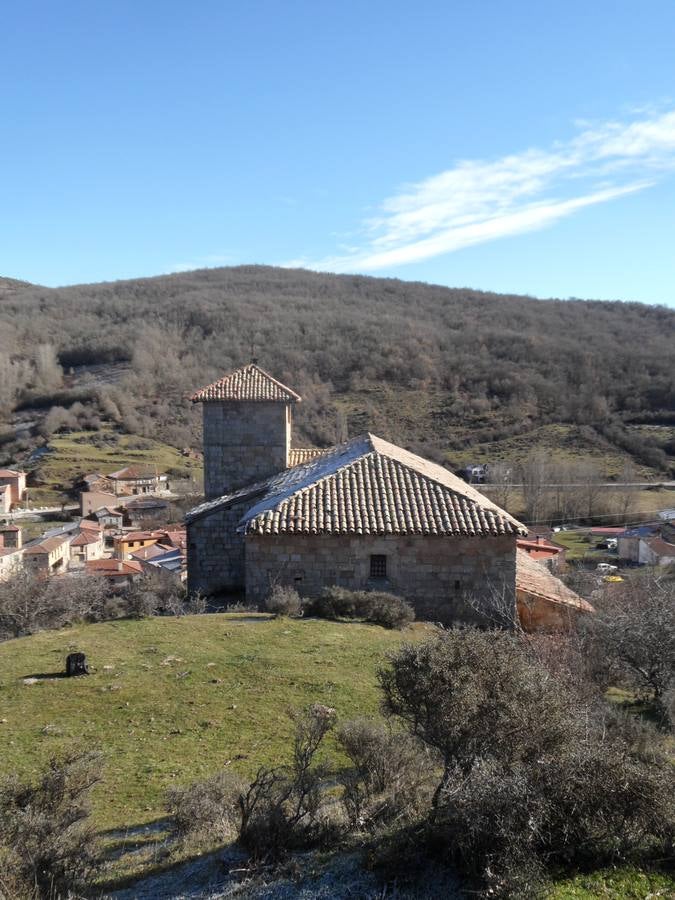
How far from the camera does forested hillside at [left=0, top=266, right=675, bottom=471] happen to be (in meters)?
80.7

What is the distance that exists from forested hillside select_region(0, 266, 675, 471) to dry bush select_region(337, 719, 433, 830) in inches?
2526

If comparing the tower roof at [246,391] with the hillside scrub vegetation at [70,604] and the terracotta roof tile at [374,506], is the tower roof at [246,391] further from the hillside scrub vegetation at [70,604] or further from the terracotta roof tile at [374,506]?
the hillside scrub vegetation at [70,604]

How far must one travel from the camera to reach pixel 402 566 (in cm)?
1223

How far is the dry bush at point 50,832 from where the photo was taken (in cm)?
388

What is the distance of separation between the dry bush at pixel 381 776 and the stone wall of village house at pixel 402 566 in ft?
22.0

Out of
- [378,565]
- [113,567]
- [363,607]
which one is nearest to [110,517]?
[113,567]

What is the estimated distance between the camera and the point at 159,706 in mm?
7488

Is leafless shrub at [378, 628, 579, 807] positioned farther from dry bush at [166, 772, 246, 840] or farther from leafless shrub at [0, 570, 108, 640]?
leafless shrub at [0, 570, 108, 640]

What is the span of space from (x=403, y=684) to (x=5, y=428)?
3616 inches

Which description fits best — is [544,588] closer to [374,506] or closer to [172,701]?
[374,506]

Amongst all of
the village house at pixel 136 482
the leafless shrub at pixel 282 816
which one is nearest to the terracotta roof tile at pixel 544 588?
the leafless shrub at pixel 282 816

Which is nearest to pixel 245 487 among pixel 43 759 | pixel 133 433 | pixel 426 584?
pixel 426 584

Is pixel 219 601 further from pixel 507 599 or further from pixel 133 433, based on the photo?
pixel 133 433

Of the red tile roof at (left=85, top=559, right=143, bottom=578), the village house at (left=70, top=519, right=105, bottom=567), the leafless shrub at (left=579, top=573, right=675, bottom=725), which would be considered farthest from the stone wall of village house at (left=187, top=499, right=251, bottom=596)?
the village house at (left=70, top=519, right=105, bottom=567)
